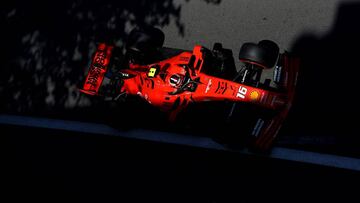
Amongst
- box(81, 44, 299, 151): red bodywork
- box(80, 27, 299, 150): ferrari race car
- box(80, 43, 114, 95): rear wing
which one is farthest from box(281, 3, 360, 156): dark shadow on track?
box(80, 43, 114, 95): rear wing

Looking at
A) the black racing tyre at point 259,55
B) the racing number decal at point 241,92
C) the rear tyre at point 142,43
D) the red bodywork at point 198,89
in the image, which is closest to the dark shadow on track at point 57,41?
the rear tyre at point 142,43

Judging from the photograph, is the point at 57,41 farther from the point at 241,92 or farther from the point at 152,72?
the point at 241,92

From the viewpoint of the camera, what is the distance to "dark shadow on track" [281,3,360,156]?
4898mm

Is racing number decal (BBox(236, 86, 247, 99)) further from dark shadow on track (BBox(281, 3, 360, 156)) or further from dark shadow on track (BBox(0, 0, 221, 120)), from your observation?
dark shadow on track (BBox(0, 0, 221, 120))

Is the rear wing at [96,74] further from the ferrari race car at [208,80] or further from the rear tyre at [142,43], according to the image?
the rear tyre at [142,43]

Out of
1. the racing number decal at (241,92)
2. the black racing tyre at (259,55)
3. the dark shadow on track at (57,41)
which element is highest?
the black racing tyre at (259,55)

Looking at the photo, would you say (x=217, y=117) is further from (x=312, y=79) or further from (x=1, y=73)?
(x=1, y=73)

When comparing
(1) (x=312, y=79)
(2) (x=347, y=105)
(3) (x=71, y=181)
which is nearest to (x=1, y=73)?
(3) (x=71, y=181)

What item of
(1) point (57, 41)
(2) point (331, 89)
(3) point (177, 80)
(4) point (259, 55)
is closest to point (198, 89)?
(3) point (177, 80)

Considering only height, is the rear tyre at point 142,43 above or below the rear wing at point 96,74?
above

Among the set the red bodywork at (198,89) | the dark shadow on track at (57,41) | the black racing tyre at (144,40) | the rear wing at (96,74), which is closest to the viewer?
the red bodywork at (198,89)

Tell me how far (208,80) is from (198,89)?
0.60ft

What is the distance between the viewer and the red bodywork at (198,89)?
4445 mm

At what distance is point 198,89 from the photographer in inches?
187
